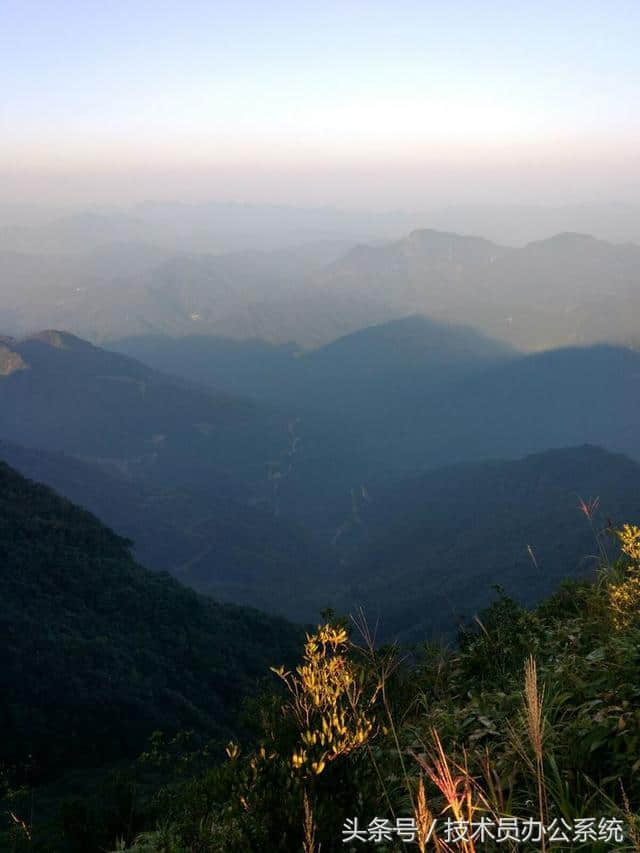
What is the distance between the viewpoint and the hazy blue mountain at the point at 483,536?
103 m

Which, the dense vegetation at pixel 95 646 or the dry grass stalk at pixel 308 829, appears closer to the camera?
the dry grass stalk at pixel 308 829

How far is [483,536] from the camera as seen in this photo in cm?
14488

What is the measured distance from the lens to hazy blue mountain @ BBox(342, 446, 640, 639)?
103 meters

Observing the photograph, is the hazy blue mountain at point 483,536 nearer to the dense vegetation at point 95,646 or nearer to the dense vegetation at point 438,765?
the dense vegetation at point 95,646

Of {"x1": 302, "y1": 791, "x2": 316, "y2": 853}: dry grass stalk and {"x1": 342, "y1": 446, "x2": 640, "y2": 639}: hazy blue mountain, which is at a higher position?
{"x1": 302, "y1": 791, "x2": 316, "y2": 853}: dry grass stalk

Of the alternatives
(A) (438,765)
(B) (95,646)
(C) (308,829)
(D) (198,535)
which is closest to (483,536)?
(D) (198,535)

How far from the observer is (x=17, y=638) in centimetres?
4322

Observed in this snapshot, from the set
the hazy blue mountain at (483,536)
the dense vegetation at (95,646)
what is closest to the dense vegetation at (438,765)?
the dense vegetation at (95,646)

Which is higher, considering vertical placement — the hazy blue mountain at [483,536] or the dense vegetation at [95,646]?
the dense vegetation at [95,646]

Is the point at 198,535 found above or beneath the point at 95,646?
beneath

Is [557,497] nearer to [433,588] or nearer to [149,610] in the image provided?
[433,588]

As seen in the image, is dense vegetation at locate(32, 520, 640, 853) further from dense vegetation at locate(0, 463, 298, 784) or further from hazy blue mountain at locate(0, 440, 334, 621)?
hazy blue mountain at locate(0, 440, 334, 621)

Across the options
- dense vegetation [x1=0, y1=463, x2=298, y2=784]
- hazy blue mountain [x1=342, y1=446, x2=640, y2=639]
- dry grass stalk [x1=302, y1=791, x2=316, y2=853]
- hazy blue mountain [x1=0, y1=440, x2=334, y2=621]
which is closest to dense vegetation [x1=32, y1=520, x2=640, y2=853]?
dry grass stalk [x1=302, y1=791, x2=316, y2=853]

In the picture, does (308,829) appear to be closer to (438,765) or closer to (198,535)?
(438,765)
